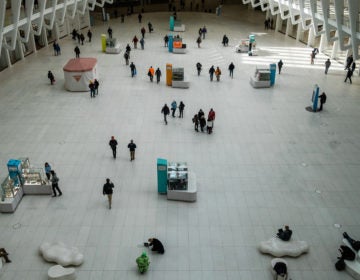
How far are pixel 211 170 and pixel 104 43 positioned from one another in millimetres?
20145

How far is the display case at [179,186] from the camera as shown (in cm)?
1420

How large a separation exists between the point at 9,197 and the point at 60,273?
4.39 m

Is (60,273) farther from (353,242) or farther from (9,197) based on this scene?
(353,242)

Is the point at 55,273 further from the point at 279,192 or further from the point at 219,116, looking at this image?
the point at 219,116

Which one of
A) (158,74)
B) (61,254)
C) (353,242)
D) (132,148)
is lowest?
(61,254)

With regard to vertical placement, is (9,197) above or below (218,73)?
below

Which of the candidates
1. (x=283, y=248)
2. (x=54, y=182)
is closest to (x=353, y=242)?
(x=283, y=248)

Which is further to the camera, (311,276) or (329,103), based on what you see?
(329,103)

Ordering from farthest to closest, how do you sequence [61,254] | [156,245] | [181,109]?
1. [181,109]
2. [156,245]
3. [61,254]

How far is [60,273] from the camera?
35.7 ft

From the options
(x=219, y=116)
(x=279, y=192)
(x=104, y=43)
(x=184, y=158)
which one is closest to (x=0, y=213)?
(x=184, y=158)

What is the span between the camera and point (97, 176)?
624 inches

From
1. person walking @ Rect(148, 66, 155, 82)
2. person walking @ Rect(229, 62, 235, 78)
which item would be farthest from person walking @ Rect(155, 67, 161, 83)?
person walking @ Rect(229, 62, 235, 78)

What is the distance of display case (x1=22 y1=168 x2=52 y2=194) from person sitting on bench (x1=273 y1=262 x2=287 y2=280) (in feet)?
29.0
